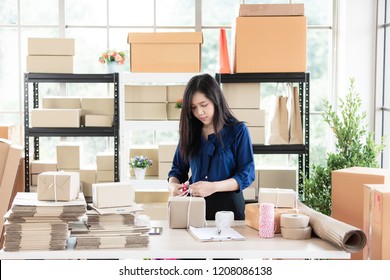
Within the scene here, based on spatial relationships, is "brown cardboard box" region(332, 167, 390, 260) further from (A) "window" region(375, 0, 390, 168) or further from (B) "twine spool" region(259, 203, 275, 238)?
(A) "window" region(375, 0, 390, 168)

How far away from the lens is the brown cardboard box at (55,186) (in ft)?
9.32

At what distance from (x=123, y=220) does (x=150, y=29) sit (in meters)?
3.00

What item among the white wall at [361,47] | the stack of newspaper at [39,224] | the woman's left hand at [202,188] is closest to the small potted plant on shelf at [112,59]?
the white wall at [361,47]

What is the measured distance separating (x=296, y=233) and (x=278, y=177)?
7.26ft

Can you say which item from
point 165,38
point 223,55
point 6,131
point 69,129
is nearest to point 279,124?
point 223,55

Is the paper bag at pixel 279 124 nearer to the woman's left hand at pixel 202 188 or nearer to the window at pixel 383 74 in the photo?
the window at pixel 383 74

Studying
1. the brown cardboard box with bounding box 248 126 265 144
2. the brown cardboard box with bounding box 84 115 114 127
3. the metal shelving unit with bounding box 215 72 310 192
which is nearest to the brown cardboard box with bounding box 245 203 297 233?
the metal shelving unit with bounding box 215 72 310 192

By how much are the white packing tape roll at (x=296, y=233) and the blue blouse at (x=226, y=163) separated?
0.64 metres

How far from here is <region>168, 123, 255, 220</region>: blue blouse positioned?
3.54 meters

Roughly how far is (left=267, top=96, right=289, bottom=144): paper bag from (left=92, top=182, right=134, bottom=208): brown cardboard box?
2.31 meters

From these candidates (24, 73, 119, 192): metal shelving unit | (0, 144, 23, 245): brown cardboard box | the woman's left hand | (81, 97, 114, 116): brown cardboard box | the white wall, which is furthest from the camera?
the white wall

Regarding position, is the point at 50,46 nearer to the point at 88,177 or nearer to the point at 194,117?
the point at 88,177

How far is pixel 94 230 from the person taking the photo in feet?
9.18
